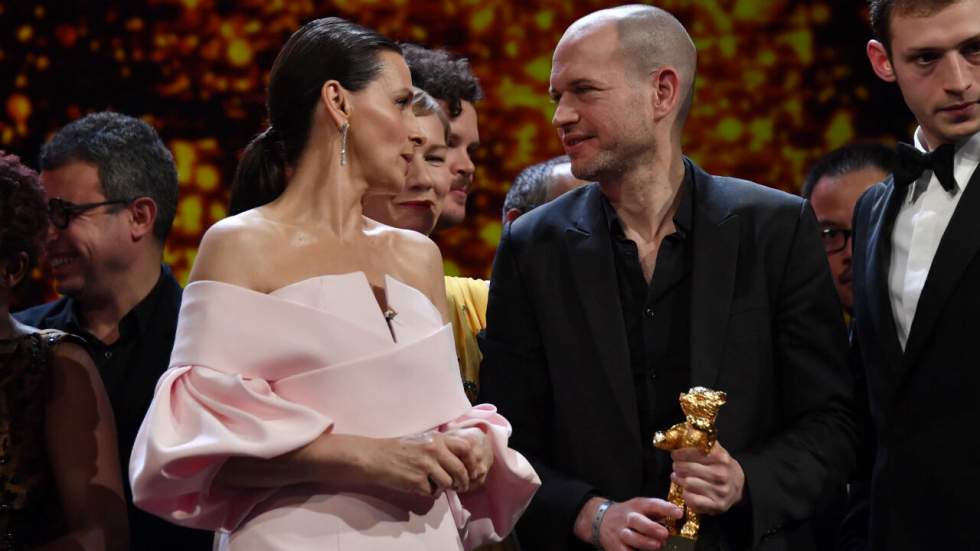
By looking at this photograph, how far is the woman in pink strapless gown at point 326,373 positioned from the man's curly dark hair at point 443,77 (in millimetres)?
1043

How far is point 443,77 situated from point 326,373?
1.52 m

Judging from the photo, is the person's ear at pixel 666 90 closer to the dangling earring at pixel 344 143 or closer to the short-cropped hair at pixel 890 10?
the short-cropped hair at pixel 890 10

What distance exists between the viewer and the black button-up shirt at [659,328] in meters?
2.66

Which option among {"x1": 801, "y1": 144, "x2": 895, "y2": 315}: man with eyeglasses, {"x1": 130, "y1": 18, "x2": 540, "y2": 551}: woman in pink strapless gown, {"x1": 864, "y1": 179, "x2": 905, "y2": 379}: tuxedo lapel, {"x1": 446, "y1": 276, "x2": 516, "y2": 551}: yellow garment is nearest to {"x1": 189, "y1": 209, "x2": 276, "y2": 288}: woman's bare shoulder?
{"x1": 130, "y1": 18, "x2": 540, "y2": 551}: woman in pink strapless gown

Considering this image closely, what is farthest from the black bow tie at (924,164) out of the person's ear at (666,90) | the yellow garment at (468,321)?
the yellow garment at (468,321)

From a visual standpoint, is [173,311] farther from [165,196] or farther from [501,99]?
[501,99]

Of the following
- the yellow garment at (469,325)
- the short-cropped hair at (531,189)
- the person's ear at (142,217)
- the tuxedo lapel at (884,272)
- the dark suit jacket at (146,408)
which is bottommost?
the dark suit jacket at (146,408)

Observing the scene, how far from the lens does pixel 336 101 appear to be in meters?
2.37

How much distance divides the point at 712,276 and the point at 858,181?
1383mm

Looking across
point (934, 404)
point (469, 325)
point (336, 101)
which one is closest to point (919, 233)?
point (934, 404)

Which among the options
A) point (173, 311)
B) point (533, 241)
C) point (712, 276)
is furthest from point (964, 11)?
point (173, 311)

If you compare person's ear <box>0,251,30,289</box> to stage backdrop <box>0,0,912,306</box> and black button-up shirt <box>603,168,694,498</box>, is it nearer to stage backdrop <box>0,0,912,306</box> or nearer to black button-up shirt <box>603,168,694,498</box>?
black button-up shirt <box>603,168,694,498</box>

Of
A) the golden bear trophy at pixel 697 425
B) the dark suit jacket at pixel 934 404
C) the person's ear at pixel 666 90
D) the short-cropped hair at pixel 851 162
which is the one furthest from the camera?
the short-cropped hair at pixel 851 162

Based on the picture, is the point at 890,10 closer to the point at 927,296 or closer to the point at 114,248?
the point at 927,296
